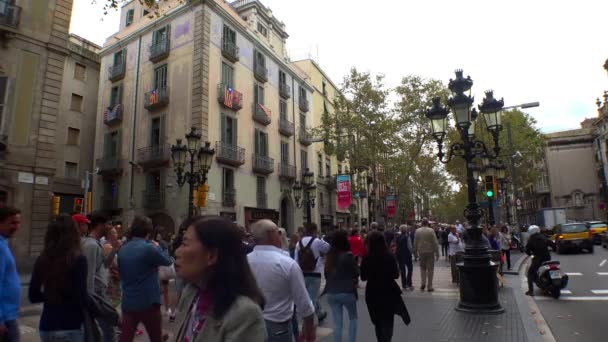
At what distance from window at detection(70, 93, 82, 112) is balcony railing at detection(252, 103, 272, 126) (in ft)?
38.3

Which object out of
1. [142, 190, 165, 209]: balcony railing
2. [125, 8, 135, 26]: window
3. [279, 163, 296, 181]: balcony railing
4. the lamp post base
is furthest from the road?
[125, 8, 135, 26]: window

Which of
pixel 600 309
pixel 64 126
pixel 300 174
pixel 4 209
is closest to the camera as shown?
pixel 4 209

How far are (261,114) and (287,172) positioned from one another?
473 cm

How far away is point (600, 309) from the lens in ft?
27.4

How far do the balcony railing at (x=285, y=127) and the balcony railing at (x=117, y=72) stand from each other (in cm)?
1069

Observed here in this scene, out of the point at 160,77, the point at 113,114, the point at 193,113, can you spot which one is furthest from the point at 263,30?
the point at 113,114

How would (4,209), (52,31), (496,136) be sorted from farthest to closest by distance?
(52,31), (496,136), (4,209)

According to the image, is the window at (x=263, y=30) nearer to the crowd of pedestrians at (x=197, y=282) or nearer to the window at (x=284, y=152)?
the window at (x=284, y=152)

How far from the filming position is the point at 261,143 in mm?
26703

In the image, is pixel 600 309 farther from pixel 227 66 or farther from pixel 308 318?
pixel 227 66

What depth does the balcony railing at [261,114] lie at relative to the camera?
84.4 ft

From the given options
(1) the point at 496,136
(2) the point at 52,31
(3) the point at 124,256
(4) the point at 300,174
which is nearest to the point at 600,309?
(1) the point at 496,136

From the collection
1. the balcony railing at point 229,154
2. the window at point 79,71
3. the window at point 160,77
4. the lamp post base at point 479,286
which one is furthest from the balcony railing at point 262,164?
the lamp post base at point 479,286

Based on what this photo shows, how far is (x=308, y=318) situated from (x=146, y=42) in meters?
25.1
